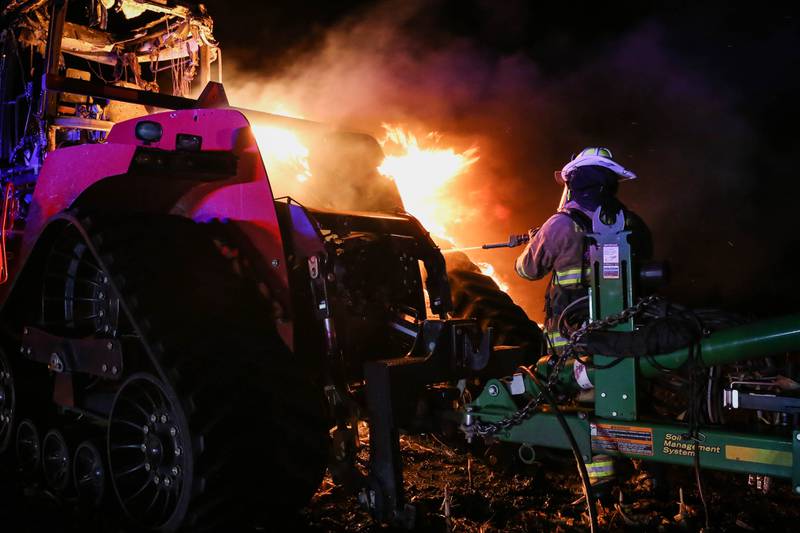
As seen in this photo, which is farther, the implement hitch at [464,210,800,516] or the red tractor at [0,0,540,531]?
the red tractor at [0,0,540,531]

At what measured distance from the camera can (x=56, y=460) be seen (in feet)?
13.8

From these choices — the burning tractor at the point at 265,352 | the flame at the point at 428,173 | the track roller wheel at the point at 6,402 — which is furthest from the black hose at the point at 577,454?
the flame at the point at 428,173

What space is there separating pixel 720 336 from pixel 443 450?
9.14 feet

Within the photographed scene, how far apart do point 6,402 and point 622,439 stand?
418 cm

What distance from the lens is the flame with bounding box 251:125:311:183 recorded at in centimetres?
460

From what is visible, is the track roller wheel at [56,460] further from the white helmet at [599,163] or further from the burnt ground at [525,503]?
the white helmet at [599,163]

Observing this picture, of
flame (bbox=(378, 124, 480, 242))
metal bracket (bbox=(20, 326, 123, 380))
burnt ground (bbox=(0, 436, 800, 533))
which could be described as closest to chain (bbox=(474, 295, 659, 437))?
burnt ground (bbox=(0, 436, 800, 533))

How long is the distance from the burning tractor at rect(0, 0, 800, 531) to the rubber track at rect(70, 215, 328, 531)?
0.01m

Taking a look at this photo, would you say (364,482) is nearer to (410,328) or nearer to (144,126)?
(410,328)

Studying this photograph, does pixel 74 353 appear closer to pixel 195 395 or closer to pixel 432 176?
pixel 195 395

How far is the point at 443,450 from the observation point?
5.31 meters

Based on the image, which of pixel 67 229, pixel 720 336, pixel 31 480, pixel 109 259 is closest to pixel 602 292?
pixel 720 336

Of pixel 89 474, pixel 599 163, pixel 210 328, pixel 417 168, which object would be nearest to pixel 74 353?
pixel 89 474

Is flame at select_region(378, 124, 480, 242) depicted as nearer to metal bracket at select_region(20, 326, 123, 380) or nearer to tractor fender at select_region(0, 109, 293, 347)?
tractor fender at select_region(0, 109, 293, 347)
